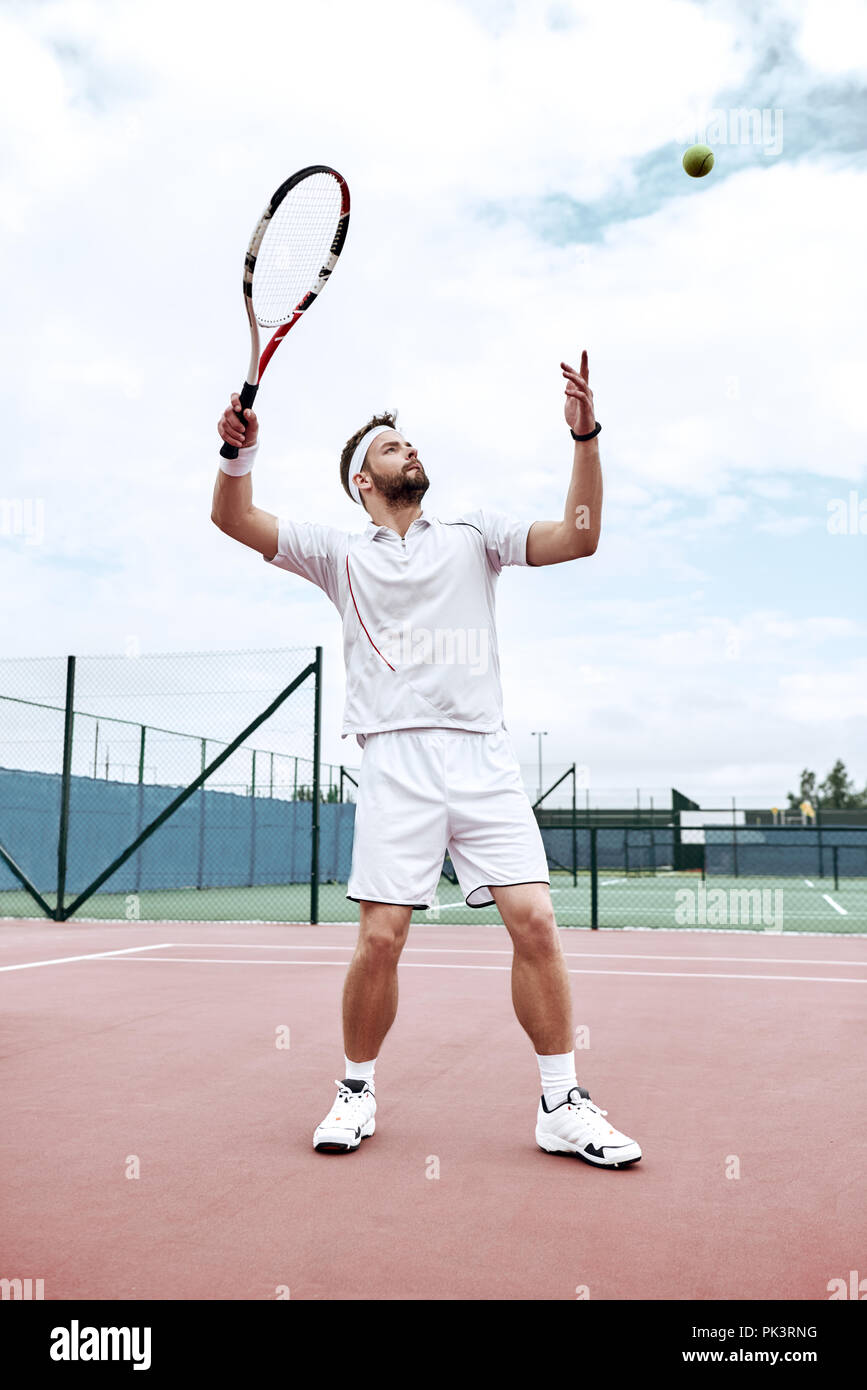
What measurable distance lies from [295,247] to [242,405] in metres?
1.09

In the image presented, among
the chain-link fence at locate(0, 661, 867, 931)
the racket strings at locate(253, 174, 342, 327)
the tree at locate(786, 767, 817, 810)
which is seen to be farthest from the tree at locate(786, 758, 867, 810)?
the racket strings at locate(253, 174, 342, 327)

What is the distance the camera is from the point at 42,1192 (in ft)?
8.41

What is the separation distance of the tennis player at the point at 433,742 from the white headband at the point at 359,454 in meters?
0.22

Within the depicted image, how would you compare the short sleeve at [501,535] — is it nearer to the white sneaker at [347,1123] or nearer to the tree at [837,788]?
the white sneaker at [347,1123]

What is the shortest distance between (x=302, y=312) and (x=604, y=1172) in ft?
8.89

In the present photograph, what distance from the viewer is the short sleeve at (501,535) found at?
3.18 metres

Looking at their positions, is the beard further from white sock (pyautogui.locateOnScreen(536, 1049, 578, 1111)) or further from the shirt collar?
white sock (pyautogui.locateOnScreen(536, 1049, 578, 1111))

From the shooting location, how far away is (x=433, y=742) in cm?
310

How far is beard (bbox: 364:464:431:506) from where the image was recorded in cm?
334

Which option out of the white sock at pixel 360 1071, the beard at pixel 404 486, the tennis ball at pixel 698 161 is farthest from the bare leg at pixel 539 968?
the tennis ball at pixel 698 161

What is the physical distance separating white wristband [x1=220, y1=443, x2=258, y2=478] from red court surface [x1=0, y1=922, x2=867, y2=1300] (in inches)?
70.5

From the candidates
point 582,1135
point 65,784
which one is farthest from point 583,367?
point 65,784

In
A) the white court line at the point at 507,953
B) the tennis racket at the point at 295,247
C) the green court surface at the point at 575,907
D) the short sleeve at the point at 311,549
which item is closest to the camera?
the short sleeve at the point at 311,549

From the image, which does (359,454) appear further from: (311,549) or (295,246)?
(295,246)
